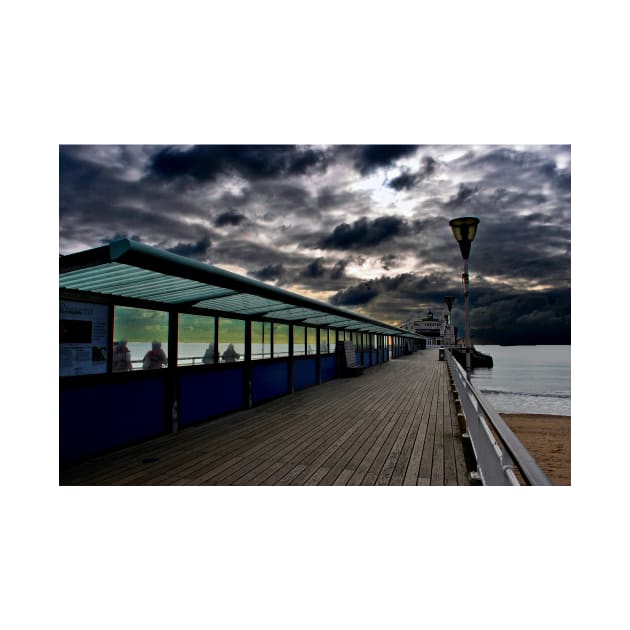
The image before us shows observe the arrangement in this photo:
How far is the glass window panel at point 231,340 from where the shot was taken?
7.71m

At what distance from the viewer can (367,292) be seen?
139ft

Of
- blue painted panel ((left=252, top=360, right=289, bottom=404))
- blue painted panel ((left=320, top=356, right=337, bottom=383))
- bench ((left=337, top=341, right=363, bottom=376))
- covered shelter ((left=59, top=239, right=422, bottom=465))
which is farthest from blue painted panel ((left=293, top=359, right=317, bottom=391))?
bench ((left=337, top=341, right=363, bottom=376))

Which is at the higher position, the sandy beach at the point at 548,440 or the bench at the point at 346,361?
the bench at the point at 346,361

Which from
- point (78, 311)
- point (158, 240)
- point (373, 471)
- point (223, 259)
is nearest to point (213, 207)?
point (158, 240)

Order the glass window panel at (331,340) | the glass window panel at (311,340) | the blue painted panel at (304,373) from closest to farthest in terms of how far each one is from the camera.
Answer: the blue painted panel at (304,373) < the glass window panel at (311,340) < the glass window panel at (331,340)

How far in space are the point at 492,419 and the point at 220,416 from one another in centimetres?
569

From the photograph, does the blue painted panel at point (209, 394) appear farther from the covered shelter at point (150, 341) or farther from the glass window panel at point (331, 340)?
the glass window panel at point (331, 340)

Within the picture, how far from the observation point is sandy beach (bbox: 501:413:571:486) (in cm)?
1159

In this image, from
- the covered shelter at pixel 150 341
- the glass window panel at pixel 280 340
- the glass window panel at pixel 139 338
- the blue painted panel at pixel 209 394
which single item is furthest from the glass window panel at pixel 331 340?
the glass window panel at pixel 139 338

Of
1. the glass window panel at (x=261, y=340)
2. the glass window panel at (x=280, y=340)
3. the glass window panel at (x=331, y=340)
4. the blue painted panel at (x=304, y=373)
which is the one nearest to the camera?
the glass window panel at (x=261, y=340)

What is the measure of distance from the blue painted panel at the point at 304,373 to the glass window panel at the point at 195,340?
4.23m

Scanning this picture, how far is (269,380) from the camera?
384 inches

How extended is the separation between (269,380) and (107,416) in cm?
480

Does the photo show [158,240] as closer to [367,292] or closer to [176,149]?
[176,149]
